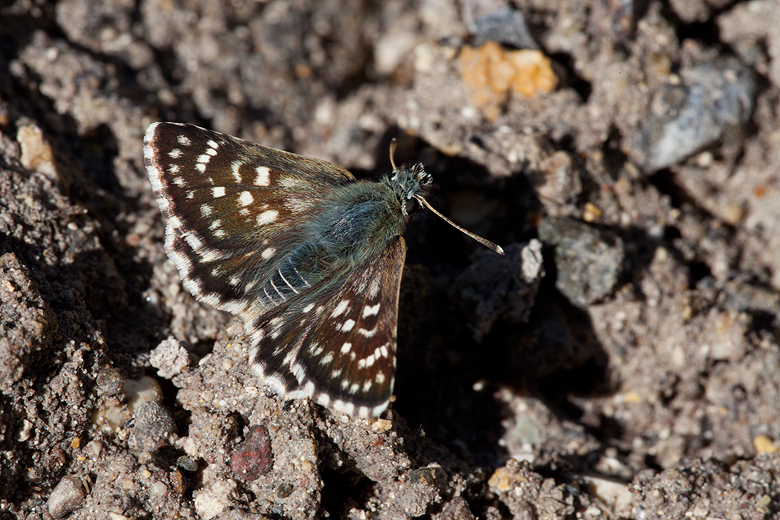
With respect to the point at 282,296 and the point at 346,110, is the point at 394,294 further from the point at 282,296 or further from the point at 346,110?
the point at 346,110

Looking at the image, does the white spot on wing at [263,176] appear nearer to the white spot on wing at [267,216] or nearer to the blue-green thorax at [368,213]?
the white spot on wing at [267,216]

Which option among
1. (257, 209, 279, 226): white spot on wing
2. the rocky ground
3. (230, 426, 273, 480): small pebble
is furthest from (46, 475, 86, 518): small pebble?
(257, 209, 279, 226): white spot on wing

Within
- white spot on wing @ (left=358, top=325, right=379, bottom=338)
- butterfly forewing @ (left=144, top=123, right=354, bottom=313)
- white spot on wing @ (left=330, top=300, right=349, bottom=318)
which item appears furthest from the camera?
butterfly forewing @ (left=144, top=123, right=354, bottom=313)

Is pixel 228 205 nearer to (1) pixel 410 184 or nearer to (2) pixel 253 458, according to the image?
(1) pixel 410 184

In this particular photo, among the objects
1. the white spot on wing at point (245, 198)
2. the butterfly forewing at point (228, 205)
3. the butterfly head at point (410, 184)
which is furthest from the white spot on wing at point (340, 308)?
the white spot on wing at point (245, 198)

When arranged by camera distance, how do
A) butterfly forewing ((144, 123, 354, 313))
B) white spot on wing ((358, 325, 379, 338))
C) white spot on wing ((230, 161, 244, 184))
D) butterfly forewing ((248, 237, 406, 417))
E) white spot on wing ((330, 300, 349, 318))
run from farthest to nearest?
white spot on wing ((230, 161, 244, 184)) < butterfly forewing ((144, 123, 354, 313)) < white spot on wing ((330, 300, 349, 318)) < white spot on wing ((358, 325, 379, 338)) < butterfly forewing ((248, 237, 406, 417))

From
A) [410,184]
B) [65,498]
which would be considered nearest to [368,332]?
[410,184]

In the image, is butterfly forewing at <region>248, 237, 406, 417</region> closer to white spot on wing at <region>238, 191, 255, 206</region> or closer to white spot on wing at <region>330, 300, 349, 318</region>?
white spot on wing at <region>330, 300, 349, 318</region>

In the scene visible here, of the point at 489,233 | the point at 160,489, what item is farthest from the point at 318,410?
the point at 489,233
